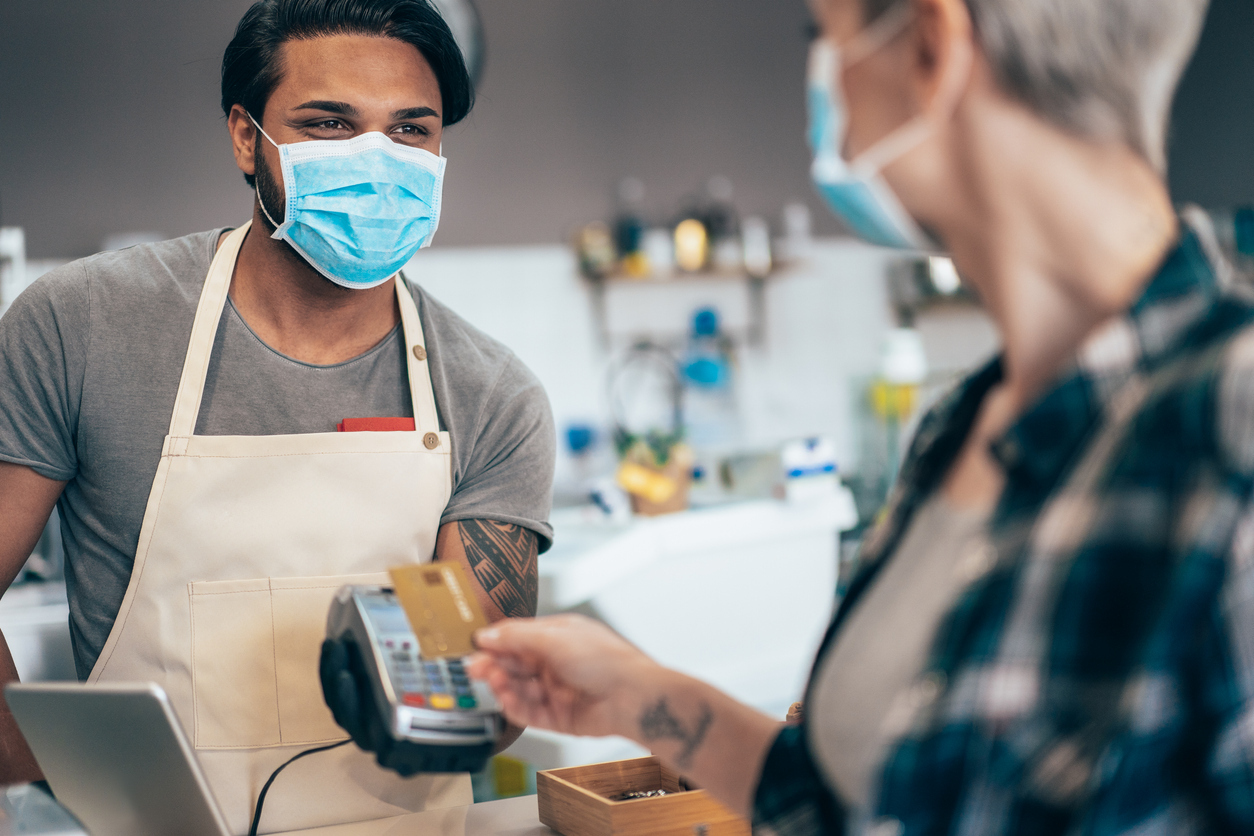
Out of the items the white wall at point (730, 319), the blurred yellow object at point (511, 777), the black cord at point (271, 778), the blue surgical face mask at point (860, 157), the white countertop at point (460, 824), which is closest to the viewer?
the blue surgical face mask at point (860, 157)

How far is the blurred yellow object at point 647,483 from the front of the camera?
3.43 meters

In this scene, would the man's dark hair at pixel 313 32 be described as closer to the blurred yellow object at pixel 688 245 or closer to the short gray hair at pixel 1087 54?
the short gray hair at pixel 1087 54

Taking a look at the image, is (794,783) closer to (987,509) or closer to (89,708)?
(987,509)

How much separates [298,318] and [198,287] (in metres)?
0.15

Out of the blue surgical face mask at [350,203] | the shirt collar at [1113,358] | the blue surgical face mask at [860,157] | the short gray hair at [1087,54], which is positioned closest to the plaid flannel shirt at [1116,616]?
the shirt collar at [1113,358]

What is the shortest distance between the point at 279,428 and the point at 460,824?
63cm

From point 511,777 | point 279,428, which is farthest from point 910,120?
point 511,777

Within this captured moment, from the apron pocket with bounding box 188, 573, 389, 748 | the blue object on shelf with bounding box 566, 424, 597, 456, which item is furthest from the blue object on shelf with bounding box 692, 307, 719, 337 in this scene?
the apron pocket with bounding box 188, 573, 389, 748

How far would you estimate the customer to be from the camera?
62cm

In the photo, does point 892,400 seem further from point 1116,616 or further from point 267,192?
point 1116,616

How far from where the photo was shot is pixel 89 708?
3.41 feet

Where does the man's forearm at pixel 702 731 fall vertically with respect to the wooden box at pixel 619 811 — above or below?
above

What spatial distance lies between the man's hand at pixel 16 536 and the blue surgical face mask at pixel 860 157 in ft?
3.82

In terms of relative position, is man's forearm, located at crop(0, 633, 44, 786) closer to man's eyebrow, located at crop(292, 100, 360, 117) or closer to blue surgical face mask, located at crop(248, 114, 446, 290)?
blue surgical face mask, located at crop(248, 114, 446, 290)
